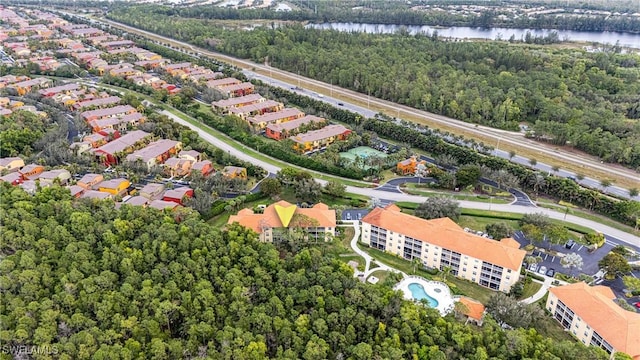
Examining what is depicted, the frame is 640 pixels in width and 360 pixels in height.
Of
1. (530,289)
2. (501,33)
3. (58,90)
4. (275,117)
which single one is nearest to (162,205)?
(275,117)

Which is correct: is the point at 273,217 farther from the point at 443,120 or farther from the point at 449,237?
the point at 443,120

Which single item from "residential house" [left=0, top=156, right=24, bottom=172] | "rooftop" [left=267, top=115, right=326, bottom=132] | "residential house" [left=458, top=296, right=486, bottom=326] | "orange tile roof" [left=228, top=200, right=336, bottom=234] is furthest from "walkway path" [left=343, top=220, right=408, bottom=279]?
"residential house" [left=0, top=156, right=24, bottom=172]

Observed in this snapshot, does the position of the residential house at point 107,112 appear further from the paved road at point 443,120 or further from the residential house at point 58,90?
the paved road at point 443,120

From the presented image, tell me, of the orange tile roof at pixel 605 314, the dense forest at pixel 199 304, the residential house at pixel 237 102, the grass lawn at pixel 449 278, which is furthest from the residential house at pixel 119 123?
the orange tile roof at pixel 605 314

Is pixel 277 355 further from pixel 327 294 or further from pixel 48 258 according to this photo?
pixel 48 258

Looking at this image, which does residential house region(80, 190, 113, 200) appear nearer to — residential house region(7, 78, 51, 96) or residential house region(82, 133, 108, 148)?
residential house region(82, 133, 108, 148)

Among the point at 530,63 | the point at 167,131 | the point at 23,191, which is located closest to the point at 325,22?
the point at 530,63
